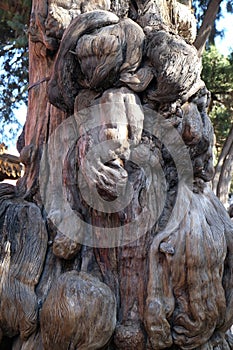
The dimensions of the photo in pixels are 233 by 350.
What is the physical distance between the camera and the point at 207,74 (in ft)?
28.9

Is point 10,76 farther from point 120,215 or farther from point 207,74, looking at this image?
point 120,215

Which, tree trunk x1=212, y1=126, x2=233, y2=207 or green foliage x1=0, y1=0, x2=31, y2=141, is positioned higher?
green foliage x1=0, y1=0, x2=31, y2=141

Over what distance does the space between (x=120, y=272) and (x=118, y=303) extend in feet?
0.41

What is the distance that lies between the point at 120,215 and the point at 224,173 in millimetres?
5961

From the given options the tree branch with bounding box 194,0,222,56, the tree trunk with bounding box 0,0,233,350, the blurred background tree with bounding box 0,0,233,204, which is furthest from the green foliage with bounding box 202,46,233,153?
the tree trunk with bounding box 0,0,233,350

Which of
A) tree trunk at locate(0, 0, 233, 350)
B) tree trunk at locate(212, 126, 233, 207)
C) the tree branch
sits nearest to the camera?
tree trunk at locate(0, 0, 233, 350)

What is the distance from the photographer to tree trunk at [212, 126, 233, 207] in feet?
26.3

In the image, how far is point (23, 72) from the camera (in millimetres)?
8992

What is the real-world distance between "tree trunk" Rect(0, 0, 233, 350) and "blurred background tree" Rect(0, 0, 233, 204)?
4.61m

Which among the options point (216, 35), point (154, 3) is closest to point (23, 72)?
point (216, 35)

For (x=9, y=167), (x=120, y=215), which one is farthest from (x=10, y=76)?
(x=120, y=215)

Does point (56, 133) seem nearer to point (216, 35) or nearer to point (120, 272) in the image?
point (120, 272)

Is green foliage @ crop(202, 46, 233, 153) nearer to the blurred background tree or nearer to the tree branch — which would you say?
the blurred background tree

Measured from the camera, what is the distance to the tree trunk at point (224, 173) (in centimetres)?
801
